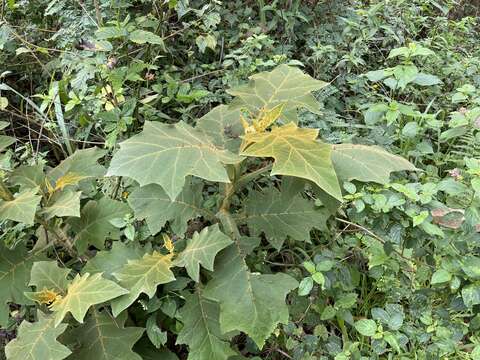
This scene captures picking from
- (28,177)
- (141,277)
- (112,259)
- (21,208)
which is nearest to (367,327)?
(141,277)

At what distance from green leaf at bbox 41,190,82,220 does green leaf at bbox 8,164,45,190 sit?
0.13 m

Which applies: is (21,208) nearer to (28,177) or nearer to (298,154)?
(28,177)

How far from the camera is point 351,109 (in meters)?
2.68

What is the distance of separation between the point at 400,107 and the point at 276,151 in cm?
93

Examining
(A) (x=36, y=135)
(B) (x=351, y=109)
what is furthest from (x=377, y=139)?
(A) (x=36, y=135)

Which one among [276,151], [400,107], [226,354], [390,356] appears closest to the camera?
[276,151]

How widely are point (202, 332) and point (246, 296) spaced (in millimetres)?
200

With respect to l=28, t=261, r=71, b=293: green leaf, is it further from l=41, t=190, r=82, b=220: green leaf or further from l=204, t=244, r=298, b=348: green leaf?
l=204, t=244, r=298, b=348: green leaf

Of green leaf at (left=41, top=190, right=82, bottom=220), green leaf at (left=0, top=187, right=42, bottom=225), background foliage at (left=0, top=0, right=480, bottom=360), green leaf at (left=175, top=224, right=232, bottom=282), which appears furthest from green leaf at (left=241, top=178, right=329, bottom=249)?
green leaf at (left=0, top=187, right=42, bottom=225)

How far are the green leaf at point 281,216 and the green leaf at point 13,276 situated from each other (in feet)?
2.56

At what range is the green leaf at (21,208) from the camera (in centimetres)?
148

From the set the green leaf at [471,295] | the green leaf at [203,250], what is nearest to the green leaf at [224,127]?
the green leaf at [203,250]

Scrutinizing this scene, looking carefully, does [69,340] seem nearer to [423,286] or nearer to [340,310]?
[340,310]

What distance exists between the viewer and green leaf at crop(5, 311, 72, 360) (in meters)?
1.39
